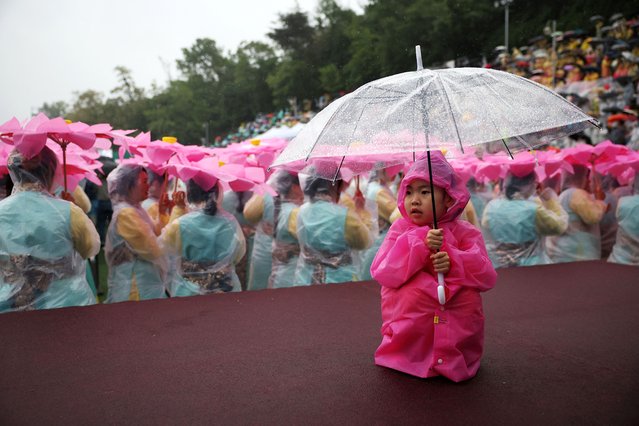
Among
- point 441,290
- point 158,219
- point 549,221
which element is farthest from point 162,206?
point 549,221

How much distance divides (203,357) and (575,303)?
2.85 meters

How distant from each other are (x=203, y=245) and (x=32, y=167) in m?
1.39

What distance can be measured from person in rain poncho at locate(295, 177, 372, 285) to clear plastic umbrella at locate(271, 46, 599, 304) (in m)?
2.30

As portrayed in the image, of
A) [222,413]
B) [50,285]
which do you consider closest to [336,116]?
[222,413]

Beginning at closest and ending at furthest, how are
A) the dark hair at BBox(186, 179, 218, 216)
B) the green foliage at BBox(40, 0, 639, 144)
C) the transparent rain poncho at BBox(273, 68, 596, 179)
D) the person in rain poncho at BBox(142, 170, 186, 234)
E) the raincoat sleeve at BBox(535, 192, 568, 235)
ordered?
the transparent rain poncho at BBox(273, 68, 596, 179) → the dark hair at BBox(186, 179, 218, 216) → the person in rain poncho at BBox(142, 170, 186, 234) → the raincoat sleeve at BBox(535, 192, 568, 235) → the green foliage at BBox(40, 0, 639, 144)

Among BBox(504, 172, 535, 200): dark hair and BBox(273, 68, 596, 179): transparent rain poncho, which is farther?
BBox(504, 172, 535, 200): dark hair

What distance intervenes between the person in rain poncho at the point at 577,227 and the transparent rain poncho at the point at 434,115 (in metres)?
4.26

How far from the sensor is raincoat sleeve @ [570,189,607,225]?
20.3ft

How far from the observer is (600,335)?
3.20 m

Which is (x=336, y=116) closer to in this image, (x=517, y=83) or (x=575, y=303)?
(x=517, y=83)

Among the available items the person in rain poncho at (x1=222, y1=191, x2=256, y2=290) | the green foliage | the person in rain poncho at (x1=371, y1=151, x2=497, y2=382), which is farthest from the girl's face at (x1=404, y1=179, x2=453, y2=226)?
the green foliage

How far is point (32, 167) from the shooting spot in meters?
3.66

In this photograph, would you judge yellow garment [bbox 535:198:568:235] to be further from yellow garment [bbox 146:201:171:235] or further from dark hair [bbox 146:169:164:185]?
dark hair [bbox 146:169:164:185]

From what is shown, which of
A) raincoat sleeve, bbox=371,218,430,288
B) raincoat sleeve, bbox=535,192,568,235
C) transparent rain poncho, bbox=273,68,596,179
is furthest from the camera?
raincoat sleeve, bbox=535,192,568,235
